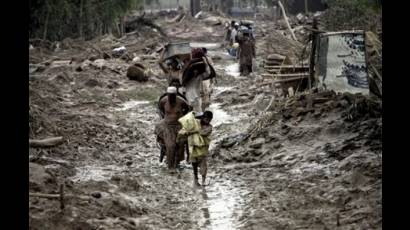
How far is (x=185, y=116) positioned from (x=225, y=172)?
1.55 meters

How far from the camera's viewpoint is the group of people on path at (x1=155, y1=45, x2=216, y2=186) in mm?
8969

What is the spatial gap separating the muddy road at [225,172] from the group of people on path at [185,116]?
1.31ft

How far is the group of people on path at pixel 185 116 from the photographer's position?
8.97 metres

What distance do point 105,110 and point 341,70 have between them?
6.96m

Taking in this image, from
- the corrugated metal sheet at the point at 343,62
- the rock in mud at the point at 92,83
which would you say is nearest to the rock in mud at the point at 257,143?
the corrugated metal sheet at the point at 343,62

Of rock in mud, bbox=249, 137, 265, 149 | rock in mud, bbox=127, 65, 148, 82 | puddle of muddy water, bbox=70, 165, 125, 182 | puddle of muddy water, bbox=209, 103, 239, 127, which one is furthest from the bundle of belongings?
rock in mud, bbox=127, 65, 148, 82

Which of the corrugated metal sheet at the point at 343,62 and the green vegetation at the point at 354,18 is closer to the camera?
the corrugated metal sheet at the point at 343,62

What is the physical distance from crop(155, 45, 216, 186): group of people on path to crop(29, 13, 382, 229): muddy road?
0.40 m

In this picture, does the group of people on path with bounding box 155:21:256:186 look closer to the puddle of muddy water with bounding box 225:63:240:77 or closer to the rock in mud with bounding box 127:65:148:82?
the rock in mud with bounding box 127:65:148:82

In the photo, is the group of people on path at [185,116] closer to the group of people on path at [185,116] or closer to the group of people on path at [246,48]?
the group of people on path at [185,116]

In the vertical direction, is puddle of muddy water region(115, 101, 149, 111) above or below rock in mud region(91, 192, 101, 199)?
below
